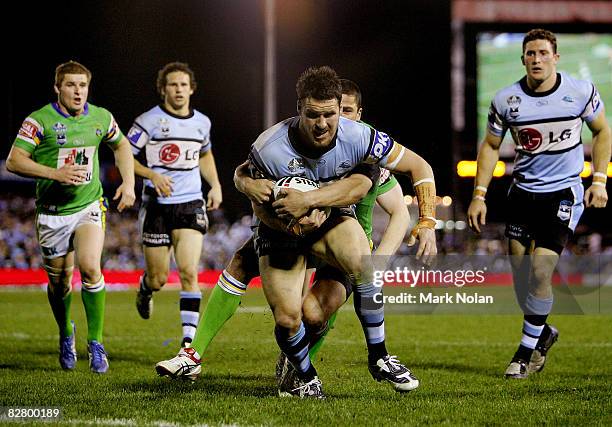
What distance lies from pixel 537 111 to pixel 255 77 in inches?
1079

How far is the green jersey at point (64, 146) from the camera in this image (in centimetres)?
734

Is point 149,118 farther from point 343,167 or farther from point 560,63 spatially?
point 560,63

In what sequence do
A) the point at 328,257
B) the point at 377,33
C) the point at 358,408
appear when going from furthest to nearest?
the point at 377,33
the point at 328,257
the point at 358,408

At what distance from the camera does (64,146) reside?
24.4 ft

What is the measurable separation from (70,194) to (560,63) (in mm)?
22382

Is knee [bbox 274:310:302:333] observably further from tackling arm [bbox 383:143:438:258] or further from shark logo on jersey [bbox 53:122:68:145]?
shark logo on jersey [bbox 53:122:68:145]

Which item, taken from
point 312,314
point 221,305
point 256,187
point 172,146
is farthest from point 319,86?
point 172,146

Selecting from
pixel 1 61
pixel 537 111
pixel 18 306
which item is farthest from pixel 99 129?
pixel 1 61

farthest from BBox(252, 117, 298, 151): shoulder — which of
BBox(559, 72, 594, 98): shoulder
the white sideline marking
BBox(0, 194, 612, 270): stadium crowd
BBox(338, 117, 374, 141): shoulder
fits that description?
BBox(0, 194, 612, 270): stadium crowd

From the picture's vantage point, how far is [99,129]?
7.57 metres

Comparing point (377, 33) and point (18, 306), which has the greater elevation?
point (377, 33)

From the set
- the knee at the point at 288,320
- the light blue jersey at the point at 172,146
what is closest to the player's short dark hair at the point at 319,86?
the knee at the point at 288,320

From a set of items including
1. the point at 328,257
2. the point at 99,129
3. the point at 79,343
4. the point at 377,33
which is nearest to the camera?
the point at 328,257

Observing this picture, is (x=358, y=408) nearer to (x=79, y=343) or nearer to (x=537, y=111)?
(x=537, y=111)
